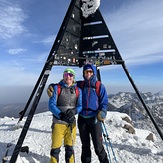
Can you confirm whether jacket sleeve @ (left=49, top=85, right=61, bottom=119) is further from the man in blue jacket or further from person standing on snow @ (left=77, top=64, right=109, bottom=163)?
person standing on snow @ (left=77, top=64, right=109, bottom=163)

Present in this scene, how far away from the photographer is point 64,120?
4859 millimetres

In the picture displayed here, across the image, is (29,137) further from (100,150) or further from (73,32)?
(73,32)

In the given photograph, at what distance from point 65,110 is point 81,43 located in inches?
134

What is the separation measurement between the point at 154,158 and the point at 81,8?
5955 mm

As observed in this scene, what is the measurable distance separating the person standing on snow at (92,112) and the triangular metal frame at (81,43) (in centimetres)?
134

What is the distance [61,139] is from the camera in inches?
193

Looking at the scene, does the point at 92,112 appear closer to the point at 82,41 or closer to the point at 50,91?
the point at 50,91

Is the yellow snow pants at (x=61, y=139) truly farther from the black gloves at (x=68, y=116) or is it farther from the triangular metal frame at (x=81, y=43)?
the triangular metal frame at (x=81, y=43)

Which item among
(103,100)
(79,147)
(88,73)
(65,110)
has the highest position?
(88,73)

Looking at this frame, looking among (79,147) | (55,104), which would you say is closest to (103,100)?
(55,104)

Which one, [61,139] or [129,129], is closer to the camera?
[61,139]

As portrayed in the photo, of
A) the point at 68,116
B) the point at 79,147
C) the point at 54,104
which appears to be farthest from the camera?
the point at 79,147

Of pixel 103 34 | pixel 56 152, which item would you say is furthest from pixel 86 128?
pixel 103 34

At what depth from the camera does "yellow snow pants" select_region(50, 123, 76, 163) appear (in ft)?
15.9
